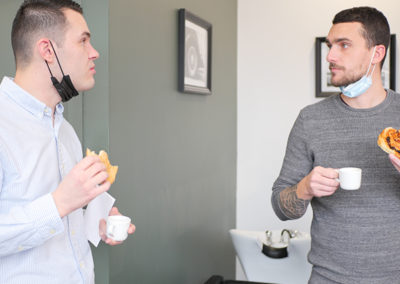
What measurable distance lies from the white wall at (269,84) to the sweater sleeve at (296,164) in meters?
1.59

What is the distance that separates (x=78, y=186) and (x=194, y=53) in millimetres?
1656

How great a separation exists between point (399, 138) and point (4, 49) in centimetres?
144

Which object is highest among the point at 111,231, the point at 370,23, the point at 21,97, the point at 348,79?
the point at 370,23

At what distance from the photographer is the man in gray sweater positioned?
157 centimetres

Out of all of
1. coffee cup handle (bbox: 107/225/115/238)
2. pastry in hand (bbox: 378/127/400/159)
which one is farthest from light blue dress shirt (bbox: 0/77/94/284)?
pastry in hand (bbox: 378/127/400/159)

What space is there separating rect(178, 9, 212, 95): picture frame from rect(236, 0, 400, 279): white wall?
630mm

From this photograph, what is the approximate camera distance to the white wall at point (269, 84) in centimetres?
325

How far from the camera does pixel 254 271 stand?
2666 mm

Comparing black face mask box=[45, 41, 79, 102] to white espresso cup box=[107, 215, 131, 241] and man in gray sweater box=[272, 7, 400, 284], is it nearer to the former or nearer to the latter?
white espresso cup box=[107, 215, 131, 241]

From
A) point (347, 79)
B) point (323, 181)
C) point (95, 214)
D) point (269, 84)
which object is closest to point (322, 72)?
point (269, 84)

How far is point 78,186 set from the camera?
105 cm

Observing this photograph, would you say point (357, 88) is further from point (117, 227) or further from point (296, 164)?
point (117, 227)

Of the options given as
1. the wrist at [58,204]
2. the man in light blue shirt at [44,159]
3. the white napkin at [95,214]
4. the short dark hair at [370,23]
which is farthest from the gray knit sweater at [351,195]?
the wrist at [58,204]

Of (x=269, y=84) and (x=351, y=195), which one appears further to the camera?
(x=269, y=84)
